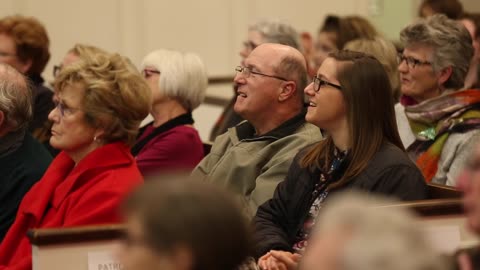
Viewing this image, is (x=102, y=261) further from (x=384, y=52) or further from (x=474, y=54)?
(x=474, y=54)

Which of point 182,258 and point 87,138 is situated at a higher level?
point 182,258

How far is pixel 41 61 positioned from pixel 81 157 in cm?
213

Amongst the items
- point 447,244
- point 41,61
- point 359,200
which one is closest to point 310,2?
point 41,61

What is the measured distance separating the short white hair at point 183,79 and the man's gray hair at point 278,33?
2.83 feet

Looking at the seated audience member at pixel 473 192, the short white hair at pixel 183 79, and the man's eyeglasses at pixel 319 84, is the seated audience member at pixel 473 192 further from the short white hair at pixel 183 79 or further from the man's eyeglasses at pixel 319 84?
the short white hair at pixel 183 79

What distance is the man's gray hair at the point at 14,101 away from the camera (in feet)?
12.7

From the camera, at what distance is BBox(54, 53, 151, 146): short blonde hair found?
3.50m

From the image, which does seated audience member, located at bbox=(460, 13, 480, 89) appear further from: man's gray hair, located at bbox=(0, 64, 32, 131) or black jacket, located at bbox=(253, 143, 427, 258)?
man's gray hair, located at bbox=(0, 64, 32, 131)

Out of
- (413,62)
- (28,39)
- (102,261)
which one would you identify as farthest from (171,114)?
(102,261)

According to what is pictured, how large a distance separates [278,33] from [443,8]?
3.57ft

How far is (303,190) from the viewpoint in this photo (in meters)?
3.51

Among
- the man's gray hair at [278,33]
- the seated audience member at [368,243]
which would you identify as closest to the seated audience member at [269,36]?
the man's gray hair at [278,33]

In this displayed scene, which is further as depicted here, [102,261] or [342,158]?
[342,158]

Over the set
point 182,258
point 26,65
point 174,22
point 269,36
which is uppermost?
point 182,258
